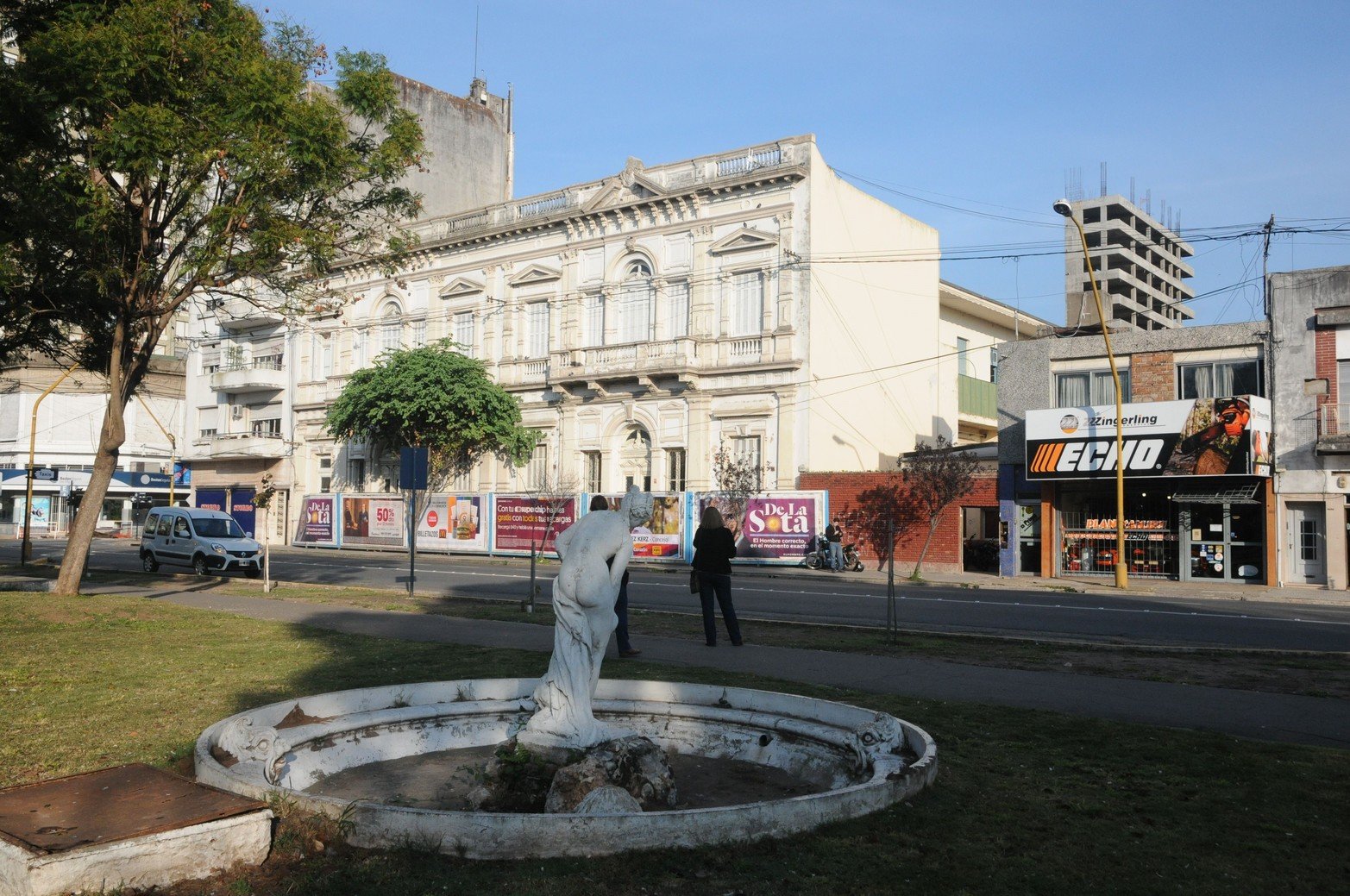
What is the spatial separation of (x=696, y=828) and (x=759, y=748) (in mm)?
2453

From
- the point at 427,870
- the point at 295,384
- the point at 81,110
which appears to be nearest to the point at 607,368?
the point at 295,384

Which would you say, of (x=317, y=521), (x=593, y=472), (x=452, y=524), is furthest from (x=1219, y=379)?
(x=317, y=521)

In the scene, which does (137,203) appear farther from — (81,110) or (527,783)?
(527,783)

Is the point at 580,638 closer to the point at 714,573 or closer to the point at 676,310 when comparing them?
the point at 714,573

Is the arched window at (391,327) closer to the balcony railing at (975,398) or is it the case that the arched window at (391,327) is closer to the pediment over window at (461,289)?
the pediment over window at (461,289)

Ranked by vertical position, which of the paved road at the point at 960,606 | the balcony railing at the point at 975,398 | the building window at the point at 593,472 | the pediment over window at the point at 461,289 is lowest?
the paved road at the point at 960,606

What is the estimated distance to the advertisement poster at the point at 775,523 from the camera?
32.9 m

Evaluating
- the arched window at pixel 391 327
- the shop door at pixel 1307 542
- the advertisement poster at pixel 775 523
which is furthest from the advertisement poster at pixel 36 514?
the shop door at pixel 1307 542

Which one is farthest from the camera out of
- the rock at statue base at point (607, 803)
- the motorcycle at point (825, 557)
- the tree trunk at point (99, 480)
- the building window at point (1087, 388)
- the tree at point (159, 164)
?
the motorcycle at point (825, 557)

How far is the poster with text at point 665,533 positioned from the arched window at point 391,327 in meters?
15.8

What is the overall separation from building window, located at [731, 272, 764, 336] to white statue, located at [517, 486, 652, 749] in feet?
97.4

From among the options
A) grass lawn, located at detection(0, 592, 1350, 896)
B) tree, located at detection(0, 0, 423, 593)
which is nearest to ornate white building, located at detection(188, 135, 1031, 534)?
tree, located at detection(0, 0, 423, 593)

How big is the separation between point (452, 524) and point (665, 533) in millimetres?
9681

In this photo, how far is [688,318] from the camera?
37.2m
